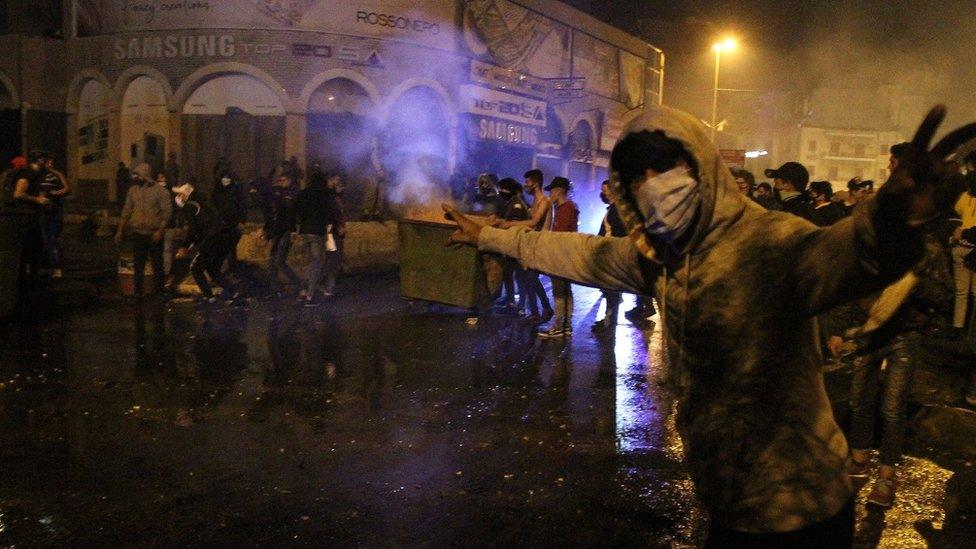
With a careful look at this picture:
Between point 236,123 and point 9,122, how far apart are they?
705 centimetres

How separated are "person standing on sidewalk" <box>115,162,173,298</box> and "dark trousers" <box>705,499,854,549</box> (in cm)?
1027

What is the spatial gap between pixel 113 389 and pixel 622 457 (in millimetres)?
4261

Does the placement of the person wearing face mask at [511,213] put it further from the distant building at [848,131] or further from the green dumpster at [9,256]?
the distant building at [848,131]

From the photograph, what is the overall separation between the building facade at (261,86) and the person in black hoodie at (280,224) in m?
6.75

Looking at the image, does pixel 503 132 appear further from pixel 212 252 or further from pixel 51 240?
pixel 51 240

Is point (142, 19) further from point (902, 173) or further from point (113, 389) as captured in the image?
point (902, 173)

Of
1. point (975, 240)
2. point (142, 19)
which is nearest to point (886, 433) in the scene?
point (975, 240)

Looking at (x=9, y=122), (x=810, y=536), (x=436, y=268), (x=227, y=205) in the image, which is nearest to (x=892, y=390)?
(x=810, y=536)

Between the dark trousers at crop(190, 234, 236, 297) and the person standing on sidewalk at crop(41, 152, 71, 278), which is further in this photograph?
the person standing on sidewalk at crop(41, 152, 71, 278)

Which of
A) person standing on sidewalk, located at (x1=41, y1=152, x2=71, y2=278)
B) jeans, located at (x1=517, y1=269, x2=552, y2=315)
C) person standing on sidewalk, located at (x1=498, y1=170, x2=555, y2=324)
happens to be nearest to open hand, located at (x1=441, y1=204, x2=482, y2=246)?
person standing on sidewalk, located at (x1=498, y1=170, x2=555, y2=324)

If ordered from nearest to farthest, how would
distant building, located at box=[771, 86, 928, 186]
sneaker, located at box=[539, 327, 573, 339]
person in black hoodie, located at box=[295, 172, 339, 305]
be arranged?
1. sneaker, located at box=[539, 327, 573, 339]
2. person in black hoodie, located at box=[295, 172, 339, 305]
3. distant building, located at box=[771, 86, 928, 186]

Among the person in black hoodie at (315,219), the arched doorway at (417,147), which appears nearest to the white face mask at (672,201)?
the person in black hoodie at (315,219)

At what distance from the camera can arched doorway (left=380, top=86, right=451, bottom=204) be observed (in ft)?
64.5

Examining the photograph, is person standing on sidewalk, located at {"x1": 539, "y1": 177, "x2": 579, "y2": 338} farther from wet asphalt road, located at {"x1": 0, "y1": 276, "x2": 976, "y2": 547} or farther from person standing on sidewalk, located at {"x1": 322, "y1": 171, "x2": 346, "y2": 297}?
person standing on sidewalk, located at {"x1": 322, "y1": 171, "x2": 346, "y2": 297}
